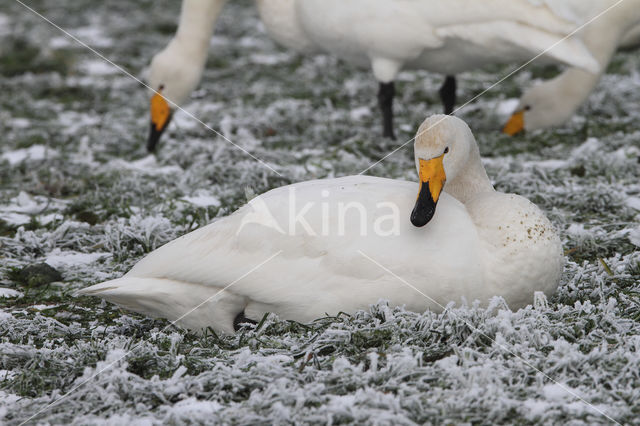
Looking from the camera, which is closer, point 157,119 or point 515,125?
point 515,125

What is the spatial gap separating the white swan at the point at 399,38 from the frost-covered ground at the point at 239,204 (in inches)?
22.1

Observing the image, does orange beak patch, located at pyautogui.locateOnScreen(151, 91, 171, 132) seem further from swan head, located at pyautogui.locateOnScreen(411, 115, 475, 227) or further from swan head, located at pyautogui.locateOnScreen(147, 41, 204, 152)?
swan head, located at pyautogui.locateOnScreen(411, 115, 475, 227)

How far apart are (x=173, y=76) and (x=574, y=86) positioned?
12.3ft

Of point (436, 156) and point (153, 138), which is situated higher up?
point (436, 156)

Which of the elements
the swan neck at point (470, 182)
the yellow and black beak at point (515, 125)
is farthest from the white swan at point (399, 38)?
the swan neck at point (470, 182)

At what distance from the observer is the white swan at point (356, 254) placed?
3.72 metres

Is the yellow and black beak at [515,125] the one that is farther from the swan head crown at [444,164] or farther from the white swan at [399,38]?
the swan head crown at [444,164]

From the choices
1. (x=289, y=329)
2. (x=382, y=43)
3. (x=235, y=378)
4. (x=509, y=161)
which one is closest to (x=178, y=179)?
(x=382, y=43)

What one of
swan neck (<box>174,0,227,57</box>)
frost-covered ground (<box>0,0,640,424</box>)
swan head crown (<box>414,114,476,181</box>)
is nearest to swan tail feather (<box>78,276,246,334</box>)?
frost-covered ground (<box>0,0,640,424</box>)

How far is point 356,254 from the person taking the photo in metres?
3.74

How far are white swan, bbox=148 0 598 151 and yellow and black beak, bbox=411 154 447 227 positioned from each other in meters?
3.16

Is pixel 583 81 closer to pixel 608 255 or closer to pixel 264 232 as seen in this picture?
pixel 608 255

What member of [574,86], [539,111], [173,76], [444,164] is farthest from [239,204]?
[574,86]

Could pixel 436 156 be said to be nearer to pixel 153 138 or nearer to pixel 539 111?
pixel 539 111
